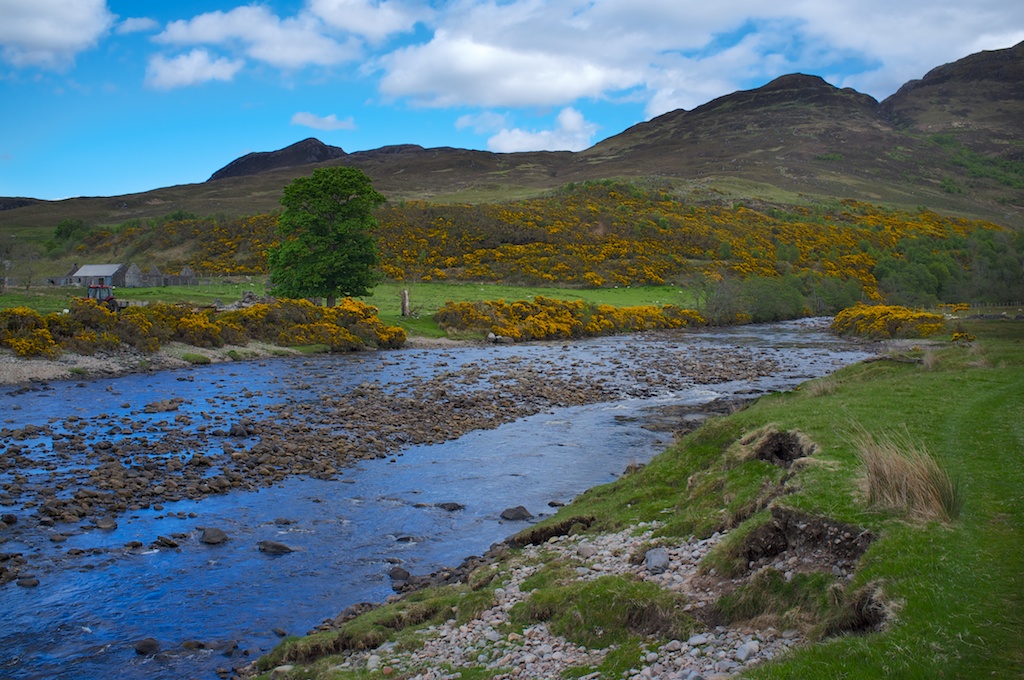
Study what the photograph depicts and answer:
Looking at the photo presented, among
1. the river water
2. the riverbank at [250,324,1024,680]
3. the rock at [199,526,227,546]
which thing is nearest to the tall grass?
the riverbank at [250,324,1024,680]

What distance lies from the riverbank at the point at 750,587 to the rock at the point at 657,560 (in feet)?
0.11

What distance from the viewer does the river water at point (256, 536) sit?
35.2 ft

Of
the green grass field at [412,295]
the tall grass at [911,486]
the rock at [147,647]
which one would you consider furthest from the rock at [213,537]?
the green grass field at [412,295]

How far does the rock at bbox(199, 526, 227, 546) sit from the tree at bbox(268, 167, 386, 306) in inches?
1512

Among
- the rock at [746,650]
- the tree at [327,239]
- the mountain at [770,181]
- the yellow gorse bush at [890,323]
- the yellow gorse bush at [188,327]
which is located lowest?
the yellow gorse bush at [890,323]

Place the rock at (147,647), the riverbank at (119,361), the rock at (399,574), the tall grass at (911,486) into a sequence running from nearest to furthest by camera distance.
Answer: the tall grass at (911,486), the rock at (147,647), the rock at (399,574), the riverbank at (119,361)

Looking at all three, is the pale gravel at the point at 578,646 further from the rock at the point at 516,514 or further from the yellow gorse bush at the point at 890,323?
the yellow gorse bush at the point at 890,323

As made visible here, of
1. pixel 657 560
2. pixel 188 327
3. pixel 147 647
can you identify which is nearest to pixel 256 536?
pixel 147 647

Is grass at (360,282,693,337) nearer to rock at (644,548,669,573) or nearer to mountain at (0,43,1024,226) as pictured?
rock at (644,548,669,573)

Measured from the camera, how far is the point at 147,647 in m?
10.4

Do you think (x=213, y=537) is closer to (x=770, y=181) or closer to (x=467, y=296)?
(x=467, y=296)

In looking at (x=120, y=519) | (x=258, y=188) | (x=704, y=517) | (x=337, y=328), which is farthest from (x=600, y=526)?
(x=258, y=188)

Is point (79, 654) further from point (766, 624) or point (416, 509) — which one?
point (766, 624)

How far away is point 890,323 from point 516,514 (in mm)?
46771
